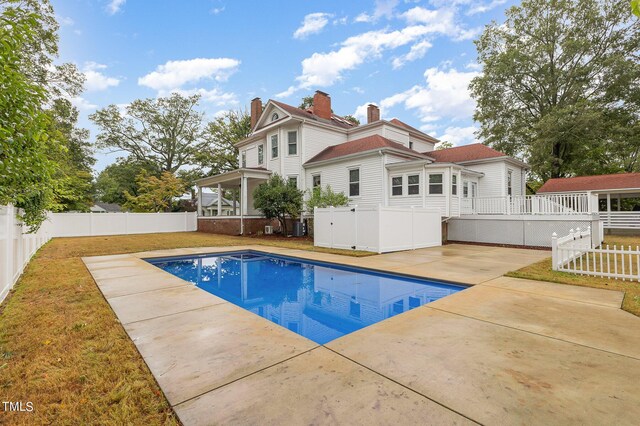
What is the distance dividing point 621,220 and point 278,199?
2212cm

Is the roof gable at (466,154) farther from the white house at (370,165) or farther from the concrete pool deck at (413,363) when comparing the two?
the concrete pool deck at (413,363)

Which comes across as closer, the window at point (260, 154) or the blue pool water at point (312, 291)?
the blue pool water at point (312, 291)

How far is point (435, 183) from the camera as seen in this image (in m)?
14.9

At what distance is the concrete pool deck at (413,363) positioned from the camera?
219 centimetres

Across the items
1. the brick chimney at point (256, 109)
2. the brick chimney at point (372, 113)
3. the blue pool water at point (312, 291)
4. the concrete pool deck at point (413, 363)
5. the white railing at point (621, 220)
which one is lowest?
the blue pool water at point (312, 291)

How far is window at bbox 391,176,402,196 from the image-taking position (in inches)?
621

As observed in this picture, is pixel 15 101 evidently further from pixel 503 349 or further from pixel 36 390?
pixel 503 349

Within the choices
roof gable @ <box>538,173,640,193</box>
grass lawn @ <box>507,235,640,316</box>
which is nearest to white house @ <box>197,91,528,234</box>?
roof gable @ <box>538,173,640,193</box>

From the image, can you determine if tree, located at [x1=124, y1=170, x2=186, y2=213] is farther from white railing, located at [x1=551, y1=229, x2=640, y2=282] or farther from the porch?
white railing, located at [x1=551, y1=229, x2=640, y2=282]

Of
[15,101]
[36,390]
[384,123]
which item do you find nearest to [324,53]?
[384,123]

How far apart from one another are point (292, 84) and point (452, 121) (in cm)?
1401

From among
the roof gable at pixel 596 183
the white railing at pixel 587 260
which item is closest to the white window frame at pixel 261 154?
the white railing at pixel 587 260

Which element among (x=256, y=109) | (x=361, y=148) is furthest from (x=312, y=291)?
(x=256, y=109)

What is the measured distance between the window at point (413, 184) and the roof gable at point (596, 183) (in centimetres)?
1316
